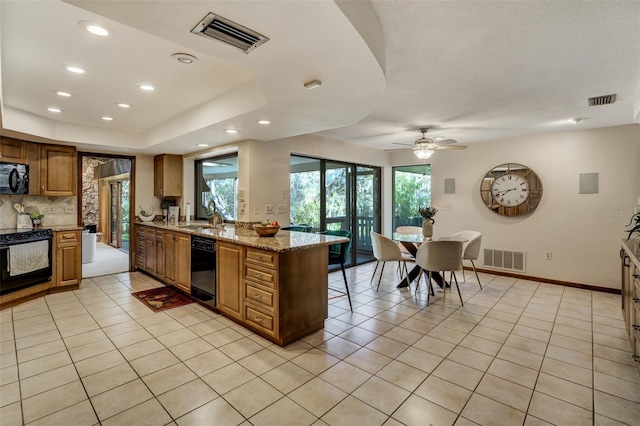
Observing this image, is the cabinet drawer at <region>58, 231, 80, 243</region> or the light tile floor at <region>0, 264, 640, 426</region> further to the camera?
the cabinet drawer at <region>58, 231, 80, 243</region>

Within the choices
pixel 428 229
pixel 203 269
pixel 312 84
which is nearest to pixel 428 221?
pixel 428 229

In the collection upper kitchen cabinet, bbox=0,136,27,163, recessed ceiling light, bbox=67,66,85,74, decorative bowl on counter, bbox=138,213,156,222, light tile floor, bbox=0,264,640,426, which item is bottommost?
light tile floor, bbox=0,264,640,426

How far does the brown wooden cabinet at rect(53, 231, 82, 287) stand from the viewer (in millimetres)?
4297

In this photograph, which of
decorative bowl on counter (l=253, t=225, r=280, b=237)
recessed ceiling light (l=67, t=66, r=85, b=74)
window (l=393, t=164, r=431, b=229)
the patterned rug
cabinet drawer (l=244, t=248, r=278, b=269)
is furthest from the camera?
window (l=393, t=164, r=431, b=229)

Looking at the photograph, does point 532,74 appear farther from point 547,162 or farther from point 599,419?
point 547,162

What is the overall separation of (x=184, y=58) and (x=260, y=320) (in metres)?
2.32

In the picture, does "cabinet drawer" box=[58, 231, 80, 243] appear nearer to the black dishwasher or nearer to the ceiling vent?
the black dishwasher

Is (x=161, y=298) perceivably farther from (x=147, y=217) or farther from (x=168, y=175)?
(x=168, y=175)

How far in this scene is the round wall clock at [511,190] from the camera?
5043 mm

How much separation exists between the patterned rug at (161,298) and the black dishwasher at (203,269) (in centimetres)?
21

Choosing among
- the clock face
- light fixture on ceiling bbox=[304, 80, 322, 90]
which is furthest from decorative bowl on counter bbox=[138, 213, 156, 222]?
the clock face

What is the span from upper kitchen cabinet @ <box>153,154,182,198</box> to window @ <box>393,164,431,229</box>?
4434mm

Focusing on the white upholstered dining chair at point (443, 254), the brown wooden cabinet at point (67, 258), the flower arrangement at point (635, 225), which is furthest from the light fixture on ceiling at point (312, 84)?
the brown wooden cabinet at point (67, 258)

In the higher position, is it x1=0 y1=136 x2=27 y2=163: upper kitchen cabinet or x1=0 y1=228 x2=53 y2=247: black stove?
x1=0 y1=136 x2=27 y2=163: upper kitchen cabinet
